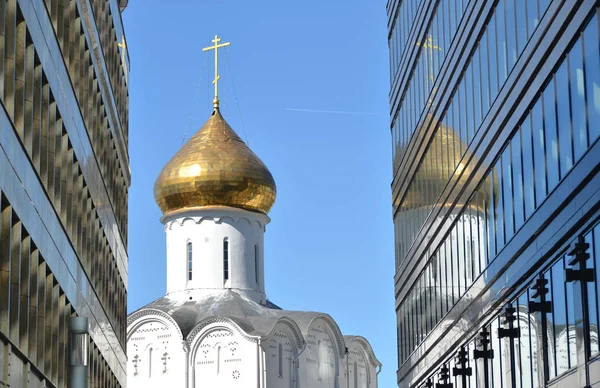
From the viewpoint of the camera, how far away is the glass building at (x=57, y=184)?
1781 cm

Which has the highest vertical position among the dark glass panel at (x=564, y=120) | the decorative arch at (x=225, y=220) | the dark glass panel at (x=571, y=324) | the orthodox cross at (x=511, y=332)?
the decorative arch at (x=225, y=220)

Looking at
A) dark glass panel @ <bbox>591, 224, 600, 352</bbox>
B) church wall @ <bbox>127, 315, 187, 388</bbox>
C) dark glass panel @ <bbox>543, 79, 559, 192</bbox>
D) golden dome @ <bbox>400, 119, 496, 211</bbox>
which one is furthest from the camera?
church wall @ <bbox>127, 315, 187, 388</bbox>

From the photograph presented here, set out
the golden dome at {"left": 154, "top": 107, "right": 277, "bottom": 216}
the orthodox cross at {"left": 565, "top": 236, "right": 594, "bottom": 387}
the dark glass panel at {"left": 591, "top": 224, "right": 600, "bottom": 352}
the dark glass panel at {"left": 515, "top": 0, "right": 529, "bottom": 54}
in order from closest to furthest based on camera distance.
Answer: the dark glass panel at {"left": 591, "top": 224, "right": 600, "bottom": 352} < the orthodox cross at {"left": 565, "top": 236, "right": 594, "bottom": 387} < the dark glass panel at {"left": 515, "top": 0, "right": 529, "bottom": 54} < the golden dome at {"left": 154, "top": 107, "right": 277, "bottom": 216}

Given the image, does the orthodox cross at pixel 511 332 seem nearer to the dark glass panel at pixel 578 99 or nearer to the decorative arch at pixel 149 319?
the dark glass panel at pixel 578 99

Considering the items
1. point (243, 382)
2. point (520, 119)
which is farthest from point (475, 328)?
point (243, 382)

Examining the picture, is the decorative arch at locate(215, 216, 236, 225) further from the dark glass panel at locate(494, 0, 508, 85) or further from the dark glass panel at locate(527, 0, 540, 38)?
the dark glass panel at locate(527, 0, 540, 38)

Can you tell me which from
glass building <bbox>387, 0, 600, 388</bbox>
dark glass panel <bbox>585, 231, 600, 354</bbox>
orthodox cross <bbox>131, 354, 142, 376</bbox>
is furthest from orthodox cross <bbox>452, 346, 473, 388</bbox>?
orthodox cross <bbox>131, 354, 142, 376</bbox>

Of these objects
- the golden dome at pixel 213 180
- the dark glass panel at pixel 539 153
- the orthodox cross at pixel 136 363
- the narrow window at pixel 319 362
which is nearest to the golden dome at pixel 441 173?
the dark glass panel at pixel 539 153

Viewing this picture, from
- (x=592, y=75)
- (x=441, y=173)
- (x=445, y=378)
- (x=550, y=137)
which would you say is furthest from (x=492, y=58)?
(x=445, y=378)

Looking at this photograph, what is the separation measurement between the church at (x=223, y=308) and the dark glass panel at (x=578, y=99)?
44874 millimetres

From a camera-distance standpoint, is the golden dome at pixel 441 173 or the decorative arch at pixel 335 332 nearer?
the golden dome at pixel 441 173

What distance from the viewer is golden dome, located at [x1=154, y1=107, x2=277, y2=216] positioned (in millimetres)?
69812

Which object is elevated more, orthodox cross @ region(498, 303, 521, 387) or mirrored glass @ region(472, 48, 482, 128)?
mirrored glass @ region(472, 48, 482, 128)

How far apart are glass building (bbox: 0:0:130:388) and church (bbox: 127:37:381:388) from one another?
29.4m
